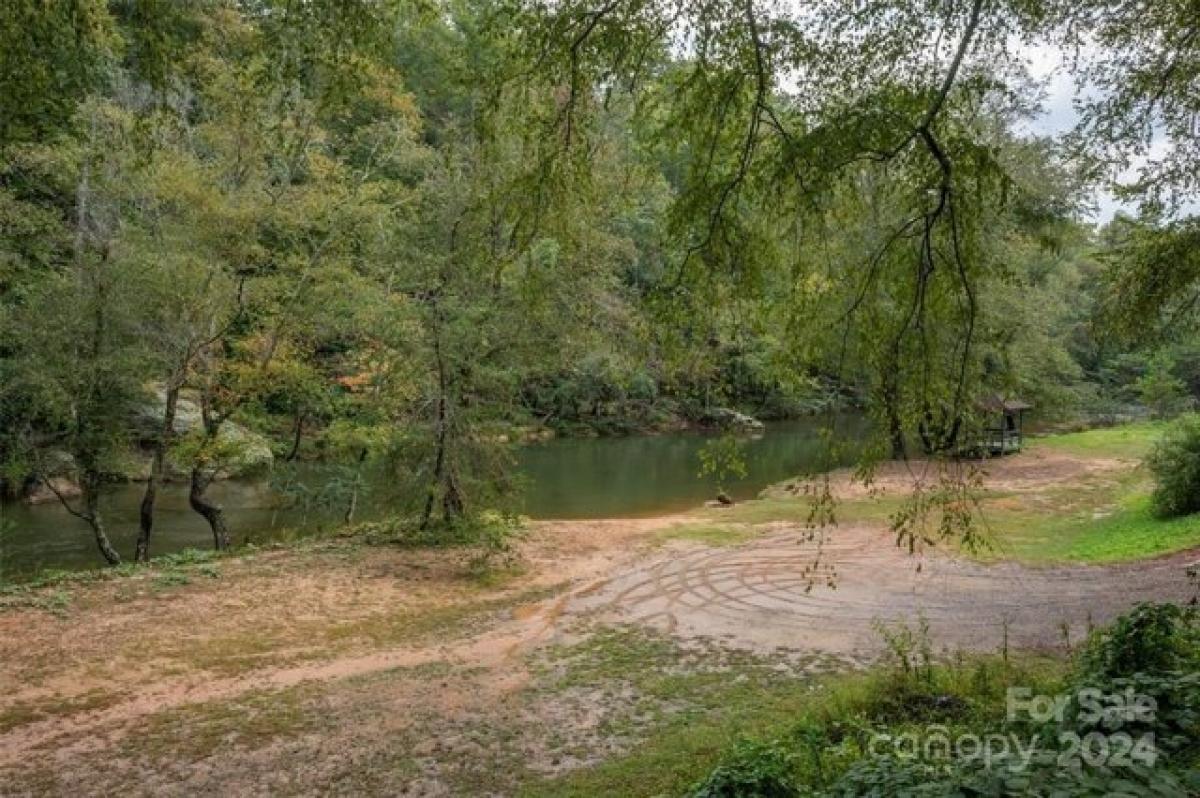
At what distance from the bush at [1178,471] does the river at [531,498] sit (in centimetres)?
451

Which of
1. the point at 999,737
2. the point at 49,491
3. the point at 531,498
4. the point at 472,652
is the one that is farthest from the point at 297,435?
the point at 999,737

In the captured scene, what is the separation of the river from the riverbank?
1988mm

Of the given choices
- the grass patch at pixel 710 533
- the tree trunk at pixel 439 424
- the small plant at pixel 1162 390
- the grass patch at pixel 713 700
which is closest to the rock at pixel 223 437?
the tree trunk at pixel 439 424

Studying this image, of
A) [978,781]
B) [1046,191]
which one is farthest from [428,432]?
[1046,191]

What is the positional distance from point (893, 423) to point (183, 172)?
38.6 ft

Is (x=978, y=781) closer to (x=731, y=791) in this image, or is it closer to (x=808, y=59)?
(x=731, y=791)

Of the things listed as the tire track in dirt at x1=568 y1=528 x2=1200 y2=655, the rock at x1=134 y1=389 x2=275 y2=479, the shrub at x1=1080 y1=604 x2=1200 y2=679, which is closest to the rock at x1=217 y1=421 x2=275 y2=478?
the rock at x1=134 y1=389 x2=275 y2=479

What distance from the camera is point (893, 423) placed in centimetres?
488

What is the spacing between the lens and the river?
1420 cm

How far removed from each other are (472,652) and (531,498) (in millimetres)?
11687

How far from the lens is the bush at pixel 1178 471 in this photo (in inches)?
480

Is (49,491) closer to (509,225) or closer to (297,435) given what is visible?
(297,435)

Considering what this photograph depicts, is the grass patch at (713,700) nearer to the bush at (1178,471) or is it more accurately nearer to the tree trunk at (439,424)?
the tree trunk at (439,424)

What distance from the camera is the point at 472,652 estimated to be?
8258 millimetres
